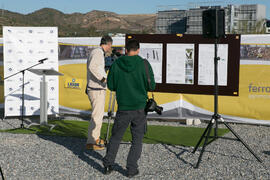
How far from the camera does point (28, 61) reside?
31.1ft

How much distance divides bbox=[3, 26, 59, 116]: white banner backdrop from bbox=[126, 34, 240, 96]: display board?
2120mm

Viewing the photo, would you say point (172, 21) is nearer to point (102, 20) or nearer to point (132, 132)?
point (102, 20)

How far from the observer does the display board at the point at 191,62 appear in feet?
29.7

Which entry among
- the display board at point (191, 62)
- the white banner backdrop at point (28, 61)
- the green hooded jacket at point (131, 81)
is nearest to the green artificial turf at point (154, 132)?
the white banner backdrop at point (28, 61)

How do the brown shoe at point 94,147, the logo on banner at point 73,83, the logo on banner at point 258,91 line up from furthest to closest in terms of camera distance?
1. the logo on banner at point 73,83
2. the logo on banner at point 258,91
3. the brown shoe at point 94,147

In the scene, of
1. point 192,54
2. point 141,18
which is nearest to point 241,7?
point 141,18

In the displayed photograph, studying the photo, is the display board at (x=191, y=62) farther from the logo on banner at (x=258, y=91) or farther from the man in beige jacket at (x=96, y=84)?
the man in beige jacket at (x=96, y=84)

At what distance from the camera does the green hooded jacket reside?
4910 millimetres

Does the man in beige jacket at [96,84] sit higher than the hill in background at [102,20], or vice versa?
the hill in background at [102,20]

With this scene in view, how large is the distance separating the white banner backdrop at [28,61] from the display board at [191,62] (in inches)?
83.5

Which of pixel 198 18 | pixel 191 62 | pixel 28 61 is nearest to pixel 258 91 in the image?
pixel 191 62

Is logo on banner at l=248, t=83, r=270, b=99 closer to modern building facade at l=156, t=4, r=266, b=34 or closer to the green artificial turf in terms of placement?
the green artificial turf

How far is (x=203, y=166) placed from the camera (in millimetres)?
5543

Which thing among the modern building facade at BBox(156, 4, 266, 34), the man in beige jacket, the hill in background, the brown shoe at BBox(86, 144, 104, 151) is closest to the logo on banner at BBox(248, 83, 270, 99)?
the man in beige jacket
